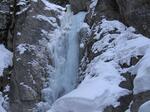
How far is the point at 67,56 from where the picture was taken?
16.1 metres

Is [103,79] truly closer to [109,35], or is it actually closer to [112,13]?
[109,35]

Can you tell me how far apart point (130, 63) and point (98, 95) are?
222 centimetres

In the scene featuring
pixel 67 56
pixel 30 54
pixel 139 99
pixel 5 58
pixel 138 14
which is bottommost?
pixel 5 58

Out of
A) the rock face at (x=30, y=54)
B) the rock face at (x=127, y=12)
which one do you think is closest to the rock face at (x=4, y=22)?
the rock face at (x=30, y=54)

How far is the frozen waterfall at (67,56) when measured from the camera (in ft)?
50.4

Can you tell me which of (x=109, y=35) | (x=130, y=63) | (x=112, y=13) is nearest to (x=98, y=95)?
(x=130, y=63)

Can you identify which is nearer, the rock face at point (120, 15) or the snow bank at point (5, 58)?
the rock face at point (120, 15)

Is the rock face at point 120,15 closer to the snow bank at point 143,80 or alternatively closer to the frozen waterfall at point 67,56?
the frozen waterfall at point 67,56

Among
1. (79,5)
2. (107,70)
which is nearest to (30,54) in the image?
(79,5)

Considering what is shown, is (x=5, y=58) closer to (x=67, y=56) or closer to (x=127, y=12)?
(x=67, y=56)

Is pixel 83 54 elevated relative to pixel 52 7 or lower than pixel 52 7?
lower

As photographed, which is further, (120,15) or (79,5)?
(79,5)

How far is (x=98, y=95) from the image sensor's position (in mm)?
10023

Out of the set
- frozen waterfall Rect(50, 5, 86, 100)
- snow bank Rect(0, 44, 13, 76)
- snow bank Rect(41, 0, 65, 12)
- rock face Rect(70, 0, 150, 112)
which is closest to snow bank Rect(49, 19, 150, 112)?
rock face Rect(70, 0, 150, 112)
